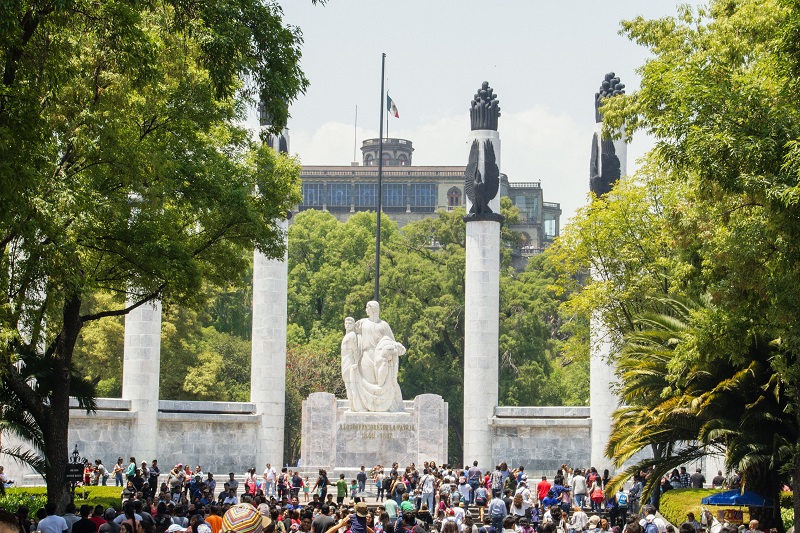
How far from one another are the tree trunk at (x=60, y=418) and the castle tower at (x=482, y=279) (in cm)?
2183

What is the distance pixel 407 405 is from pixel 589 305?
1073cm

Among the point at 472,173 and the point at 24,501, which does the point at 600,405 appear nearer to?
the point at 472,173

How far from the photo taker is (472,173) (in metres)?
42.5

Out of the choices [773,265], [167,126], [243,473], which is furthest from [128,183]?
[243,473]

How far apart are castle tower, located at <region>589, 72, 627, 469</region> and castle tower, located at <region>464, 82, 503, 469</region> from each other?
3438mm

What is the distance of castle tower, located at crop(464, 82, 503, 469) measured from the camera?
41125 millimetres

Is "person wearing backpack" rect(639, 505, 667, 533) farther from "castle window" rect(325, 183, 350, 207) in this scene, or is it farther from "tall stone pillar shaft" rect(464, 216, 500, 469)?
"castle window" rect(325, 183, 350, 207)

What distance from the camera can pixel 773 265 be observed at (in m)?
17.3

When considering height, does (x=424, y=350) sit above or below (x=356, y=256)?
below

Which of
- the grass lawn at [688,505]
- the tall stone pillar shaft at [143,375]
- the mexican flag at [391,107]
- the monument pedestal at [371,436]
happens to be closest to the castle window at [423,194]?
the mexican flag at [391,107]

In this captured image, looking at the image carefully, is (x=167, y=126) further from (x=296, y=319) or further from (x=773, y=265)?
(x=296, y=319)

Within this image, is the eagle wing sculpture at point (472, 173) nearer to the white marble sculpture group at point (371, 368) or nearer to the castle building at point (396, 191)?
the white marble sculpture group at point (371, 368)

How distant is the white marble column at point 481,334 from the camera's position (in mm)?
40938

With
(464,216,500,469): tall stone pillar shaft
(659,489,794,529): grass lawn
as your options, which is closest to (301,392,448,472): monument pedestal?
(464,216,500,469): tall stone pillar shaft
